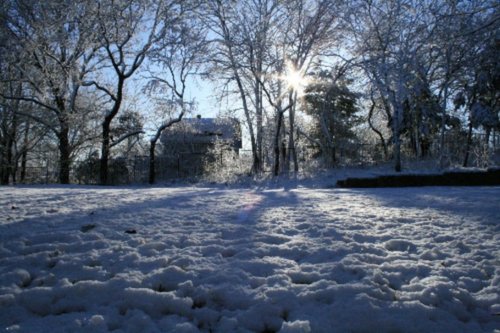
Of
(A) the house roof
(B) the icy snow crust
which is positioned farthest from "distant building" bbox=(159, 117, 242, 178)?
(B) the icy snow crust

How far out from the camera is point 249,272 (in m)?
2.71

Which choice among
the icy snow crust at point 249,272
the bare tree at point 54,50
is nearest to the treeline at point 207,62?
the bare tree at point 54,50

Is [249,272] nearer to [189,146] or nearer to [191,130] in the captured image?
[191,130]

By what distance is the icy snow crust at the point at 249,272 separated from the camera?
2.07 metres

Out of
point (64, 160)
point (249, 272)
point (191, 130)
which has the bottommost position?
point (249, 272)

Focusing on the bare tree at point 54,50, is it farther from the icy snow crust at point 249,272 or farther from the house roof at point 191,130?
the icy snow crust at point 249,272

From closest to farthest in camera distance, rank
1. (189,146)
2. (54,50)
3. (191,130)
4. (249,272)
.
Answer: (249,272) < (54,50) < (191,130) < (189,146)

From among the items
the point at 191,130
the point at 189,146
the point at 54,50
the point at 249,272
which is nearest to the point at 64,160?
the point at 54,50

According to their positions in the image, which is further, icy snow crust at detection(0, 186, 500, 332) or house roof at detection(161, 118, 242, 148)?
house roof at detection(161, 118, 242, 148)

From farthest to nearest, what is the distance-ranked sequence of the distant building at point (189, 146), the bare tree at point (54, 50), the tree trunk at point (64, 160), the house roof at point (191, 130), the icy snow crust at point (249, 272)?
the house roof at point (191, 130), the distant building at point (189, 146), the tree trunk at point (64, 160), the bare tree at point (54, 50), the icy snow crust at point (249, 272)

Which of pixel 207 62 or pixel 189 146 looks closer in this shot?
pixel 207 62

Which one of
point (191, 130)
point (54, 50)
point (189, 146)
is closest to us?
point (54, 50)

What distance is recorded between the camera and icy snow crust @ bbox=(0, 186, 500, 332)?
207 centimetres

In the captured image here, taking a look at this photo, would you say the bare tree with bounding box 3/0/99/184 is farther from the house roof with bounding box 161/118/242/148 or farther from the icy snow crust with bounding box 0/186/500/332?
the icy snow crust with bounding box 0/186/500/332
